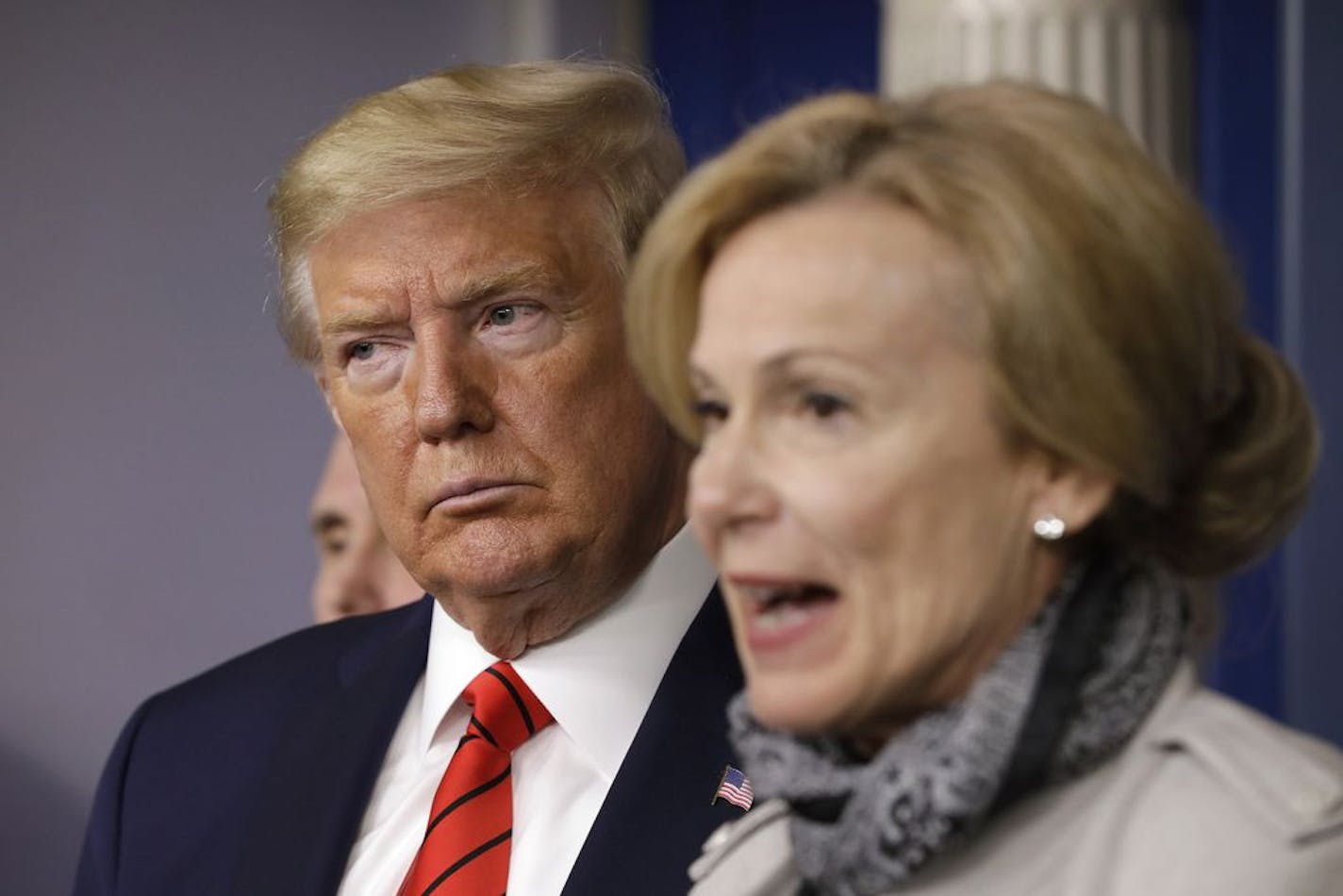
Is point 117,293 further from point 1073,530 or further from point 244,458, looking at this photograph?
point 1073,530

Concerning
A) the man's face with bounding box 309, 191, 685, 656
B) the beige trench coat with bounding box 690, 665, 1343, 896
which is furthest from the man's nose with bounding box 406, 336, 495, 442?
the beige trench coat with bounding box 690, 665, 1343, 896

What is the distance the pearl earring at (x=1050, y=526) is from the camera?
126cm

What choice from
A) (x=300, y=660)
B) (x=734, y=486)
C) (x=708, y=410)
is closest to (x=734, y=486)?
(x=734, y=486)

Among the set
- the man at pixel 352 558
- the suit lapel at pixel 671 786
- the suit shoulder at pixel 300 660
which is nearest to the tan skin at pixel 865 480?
the suit lapel at pixel 671 786

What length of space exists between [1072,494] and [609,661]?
731 millimetres

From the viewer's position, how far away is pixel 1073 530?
4.17ft

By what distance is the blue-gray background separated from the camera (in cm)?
428

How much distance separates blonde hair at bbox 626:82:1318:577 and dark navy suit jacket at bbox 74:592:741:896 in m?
0.56

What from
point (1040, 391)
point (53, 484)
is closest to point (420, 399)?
point (1040, 391)

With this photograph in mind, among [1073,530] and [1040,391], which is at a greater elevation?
[1040,391]

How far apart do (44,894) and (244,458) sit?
103 cm

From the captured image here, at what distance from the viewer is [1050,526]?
1259mm

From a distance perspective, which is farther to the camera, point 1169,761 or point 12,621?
point 12,621

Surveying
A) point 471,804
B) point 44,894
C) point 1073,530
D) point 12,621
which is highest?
point 1073,530
